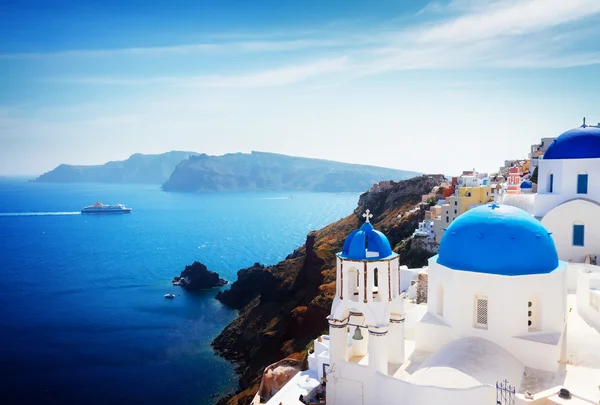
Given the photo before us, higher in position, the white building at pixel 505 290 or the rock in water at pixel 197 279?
the white building at pixel 505 290

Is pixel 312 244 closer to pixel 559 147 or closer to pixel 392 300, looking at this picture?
pixel 559 147

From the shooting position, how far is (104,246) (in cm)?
9044

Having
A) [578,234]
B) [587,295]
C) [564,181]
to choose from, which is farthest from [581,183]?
[587,295]

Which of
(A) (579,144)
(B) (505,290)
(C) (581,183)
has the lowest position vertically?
(B) (505,290)

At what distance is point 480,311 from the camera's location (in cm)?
1355

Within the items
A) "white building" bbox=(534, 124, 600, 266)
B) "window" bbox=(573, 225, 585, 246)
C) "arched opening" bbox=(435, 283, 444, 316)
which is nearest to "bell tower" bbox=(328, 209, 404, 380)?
"arched opening" bbox=(435, 283, 444, 316)

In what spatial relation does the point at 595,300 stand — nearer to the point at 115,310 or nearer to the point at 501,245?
the point at 501,245

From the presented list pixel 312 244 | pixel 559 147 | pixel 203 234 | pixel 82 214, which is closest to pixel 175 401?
pixel 312 244

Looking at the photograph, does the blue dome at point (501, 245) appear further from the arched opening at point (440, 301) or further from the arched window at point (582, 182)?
the arched window at point (582, 182)

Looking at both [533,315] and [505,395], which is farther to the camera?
[533,315]

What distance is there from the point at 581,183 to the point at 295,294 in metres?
31.3

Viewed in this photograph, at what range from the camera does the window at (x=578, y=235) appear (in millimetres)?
20562

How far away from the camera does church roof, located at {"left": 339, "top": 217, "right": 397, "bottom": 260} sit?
12.8 meters

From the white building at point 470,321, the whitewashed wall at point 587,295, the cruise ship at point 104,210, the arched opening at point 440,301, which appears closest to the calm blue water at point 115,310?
the cruise ship at point 104,210
